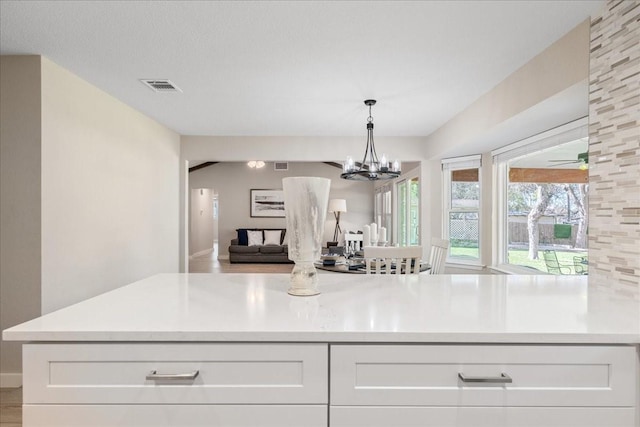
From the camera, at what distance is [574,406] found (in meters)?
0.97

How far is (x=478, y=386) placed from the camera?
98cm

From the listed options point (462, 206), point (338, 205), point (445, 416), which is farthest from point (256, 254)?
point (445, 416)

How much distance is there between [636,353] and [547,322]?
213mm

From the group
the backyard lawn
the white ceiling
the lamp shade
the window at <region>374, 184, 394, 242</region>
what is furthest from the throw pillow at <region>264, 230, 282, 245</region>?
the white ceiling

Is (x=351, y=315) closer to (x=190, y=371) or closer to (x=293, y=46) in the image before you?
(x=190, y=371)

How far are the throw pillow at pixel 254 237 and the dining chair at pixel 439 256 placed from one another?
6525 mm

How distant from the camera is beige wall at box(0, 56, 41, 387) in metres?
2.53

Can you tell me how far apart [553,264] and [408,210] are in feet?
11.4

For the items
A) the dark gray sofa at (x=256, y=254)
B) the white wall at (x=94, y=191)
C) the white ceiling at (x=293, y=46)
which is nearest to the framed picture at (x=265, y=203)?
the dark gray sofa at (x=256, y=254)

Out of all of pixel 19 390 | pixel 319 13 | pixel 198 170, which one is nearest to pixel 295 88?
pixel 319 13

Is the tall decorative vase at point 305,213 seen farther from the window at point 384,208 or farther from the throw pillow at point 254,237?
the throw pillow at point 254,237

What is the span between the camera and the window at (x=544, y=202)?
3.23 m

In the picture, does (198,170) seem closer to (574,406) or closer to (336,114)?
(336,114)

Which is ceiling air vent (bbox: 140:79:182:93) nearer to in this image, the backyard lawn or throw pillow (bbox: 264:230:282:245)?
the backyard lawn
